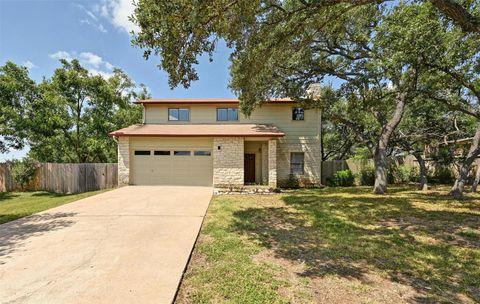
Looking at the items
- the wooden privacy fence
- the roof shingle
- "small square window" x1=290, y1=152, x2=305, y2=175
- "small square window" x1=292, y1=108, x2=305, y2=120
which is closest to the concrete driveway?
the roof shingle

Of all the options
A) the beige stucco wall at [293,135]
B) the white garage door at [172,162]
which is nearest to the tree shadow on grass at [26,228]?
the white garage door at [172,162]

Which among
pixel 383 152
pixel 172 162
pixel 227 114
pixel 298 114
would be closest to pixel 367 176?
pixel 383 152

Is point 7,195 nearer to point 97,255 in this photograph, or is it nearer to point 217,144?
point 217,144

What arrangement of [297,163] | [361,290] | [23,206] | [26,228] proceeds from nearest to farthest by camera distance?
[361,290]
[26,228]
[23,206]
[297,163]

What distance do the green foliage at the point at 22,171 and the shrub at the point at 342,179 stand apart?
19131mm

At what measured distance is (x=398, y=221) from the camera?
657 centimetres

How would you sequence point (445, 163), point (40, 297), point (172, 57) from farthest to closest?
point (445, 163) → point (172, 57) → point (40, 297)

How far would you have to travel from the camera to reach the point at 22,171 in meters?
14.1

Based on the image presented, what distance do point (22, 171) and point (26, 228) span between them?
11485 millimetres

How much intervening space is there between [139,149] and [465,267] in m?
14.0

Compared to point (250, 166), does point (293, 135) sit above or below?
above

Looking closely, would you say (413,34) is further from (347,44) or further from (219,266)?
(219,266)

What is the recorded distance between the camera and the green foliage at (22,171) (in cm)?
1406

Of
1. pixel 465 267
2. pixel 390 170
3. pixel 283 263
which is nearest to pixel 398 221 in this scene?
pixel 465 267
